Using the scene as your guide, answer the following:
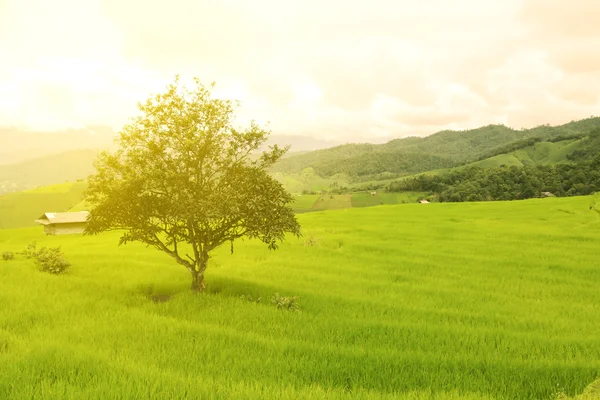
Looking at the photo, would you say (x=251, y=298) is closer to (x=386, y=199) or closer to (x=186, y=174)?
(x=186, y=174)

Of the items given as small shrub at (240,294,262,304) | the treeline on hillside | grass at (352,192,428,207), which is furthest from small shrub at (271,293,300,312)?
grass at (352,192,428,207)

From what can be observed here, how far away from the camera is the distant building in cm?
8031

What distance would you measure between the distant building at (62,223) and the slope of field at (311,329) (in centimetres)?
5936

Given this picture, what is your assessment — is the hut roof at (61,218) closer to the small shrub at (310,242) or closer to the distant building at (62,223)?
the distant building at (62,223)

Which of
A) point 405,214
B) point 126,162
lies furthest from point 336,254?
point 405,214

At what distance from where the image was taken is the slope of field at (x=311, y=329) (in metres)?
9.05

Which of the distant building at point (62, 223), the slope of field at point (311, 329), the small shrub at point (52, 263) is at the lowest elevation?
the slope of field at point (311, 329)

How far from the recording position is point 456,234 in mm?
45188

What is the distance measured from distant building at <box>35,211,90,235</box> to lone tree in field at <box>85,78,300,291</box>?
72.8 m

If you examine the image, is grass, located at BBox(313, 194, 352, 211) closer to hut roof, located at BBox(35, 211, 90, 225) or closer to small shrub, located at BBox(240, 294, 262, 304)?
hut roof, located at BBox(35, 211, 90, 225)

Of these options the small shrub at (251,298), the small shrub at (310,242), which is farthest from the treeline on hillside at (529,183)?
the small shrub at (251,298)

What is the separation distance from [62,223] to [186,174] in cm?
7815

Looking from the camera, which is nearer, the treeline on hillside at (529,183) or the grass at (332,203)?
the treeline on hillside at (529,183)

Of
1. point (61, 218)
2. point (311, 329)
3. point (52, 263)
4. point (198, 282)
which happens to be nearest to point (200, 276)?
point (198, 282)
